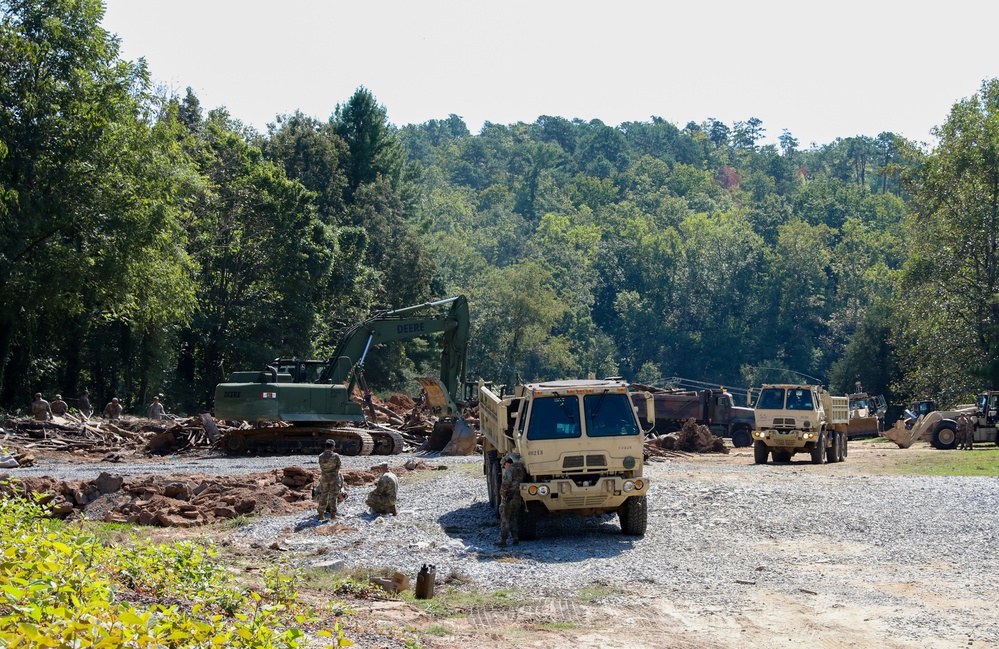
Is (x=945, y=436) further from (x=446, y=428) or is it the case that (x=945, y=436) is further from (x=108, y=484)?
(x=108, y=484)

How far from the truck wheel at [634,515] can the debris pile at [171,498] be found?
5866mm

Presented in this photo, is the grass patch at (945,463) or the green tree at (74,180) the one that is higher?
the green tree at (74,180)

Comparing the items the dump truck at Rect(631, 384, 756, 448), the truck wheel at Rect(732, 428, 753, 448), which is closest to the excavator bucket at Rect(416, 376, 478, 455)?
the dump truck at Rect(631, 384, 756, 448)

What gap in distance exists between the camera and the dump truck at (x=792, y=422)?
30.2m

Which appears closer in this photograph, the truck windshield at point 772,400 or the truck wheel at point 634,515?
the truck wheel at point 634,515

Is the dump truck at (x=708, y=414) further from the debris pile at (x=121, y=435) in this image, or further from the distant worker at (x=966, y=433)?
the debris pile at (x=121, y=435)

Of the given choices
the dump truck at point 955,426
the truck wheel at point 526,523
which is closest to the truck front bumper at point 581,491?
the truck wheel at point 526,523

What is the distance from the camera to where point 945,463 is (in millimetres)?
30828

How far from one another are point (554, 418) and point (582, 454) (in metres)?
0.71

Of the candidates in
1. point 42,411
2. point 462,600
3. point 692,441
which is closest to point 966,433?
point 692,441

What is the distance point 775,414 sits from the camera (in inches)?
1197

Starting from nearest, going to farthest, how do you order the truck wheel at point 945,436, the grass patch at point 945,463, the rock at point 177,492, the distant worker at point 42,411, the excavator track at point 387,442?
Result: the rock at point 177,492 → the grass patch at point 945,463 → the excavator track at point 387,442 → the distant worker at point 42,411 → the truck wheel at point 945,436

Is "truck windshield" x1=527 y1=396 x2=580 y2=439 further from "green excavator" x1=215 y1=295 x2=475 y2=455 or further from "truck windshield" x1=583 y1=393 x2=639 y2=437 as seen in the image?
"green excavator" x1=215 y1=295 x2=475 y2=455

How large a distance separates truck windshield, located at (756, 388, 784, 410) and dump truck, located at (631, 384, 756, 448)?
428 inches
